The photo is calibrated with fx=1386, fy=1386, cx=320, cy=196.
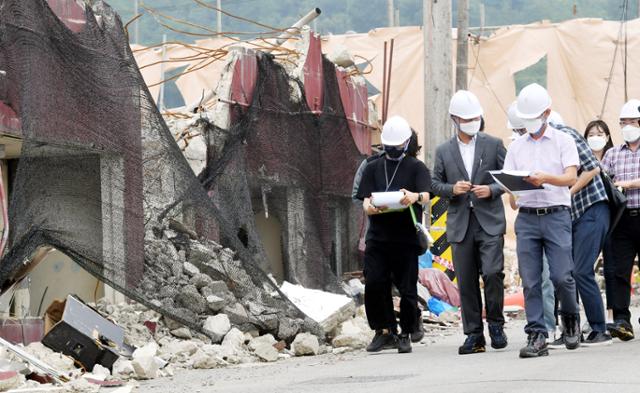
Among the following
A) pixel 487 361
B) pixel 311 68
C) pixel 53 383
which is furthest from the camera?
pixel 311 68

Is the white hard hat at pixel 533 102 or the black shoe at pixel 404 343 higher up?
the white hard hat at pixel 533 102

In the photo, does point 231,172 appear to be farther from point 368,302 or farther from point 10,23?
point 10,23

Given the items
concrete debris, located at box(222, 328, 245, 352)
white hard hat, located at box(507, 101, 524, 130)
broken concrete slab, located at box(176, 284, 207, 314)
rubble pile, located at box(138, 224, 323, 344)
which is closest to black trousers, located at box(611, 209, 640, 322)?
white hard hat, located at box(507, 101, 524, 130)

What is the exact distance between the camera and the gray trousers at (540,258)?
10.2 metres

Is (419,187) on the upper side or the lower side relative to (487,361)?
upper

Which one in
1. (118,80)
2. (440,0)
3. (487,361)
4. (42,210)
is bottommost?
(487,361)

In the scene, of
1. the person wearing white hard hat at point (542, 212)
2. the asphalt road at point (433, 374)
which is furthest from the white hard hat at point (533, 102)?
the asphalt road at point (433, 374)

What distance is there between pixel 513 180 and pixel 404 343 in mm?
2163

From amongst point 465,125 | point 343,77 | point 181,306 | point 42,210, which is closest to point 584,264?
point 465,125

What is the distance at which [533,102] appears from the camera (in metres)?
10.2

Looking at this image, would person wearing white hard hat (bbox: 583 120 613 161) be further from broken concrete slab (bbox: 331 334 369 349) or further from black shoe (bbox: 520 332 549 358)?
broken concrete slab (bbox: 331 334 369 349)

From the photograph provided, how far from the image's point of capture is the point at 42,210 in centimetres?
979

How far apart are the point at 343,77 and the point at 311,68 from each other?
2016 mm

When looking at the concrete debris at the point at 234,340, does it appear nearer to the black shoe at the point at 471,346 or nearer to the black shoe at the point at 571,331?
the black shoe at the point at 471,346
